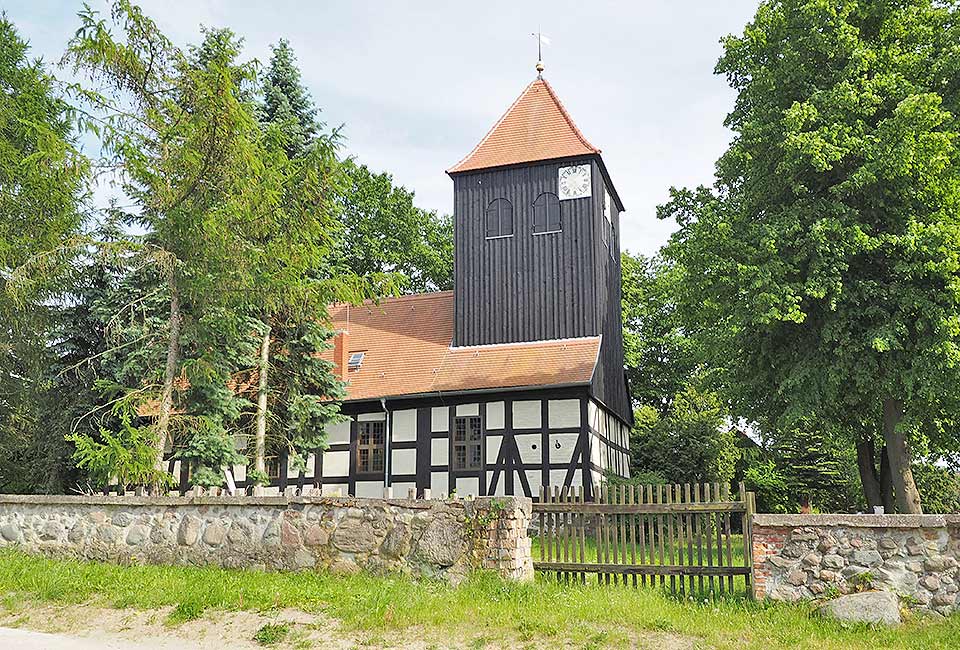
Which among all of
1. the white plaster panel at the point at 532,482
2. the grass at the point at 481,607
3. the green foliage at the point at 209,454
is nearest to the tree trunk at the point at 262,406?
the green foliage at the point at 209,454

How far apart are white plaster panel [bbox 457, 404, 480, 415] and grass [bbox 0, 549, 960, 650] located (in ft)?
33.8

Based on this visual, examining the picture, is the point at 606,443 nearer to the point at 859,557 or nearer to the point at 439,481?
the point at 439,481

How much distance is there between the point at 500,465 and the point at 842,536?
1138 centimetres

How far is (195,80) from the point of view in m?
12.3

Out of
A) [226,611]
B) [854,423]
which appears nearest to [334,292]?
[226,611]

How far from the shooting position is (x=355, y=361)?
22219mm

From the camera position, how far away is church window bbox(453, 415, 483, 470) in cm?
1948

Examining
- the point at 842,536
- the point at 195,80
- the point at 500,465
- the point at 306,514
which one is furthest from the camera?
the point at 500,465

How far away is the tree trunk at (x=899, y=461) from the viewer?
1395cm

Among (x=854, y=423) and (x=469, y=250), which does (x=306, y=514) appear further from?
(x=469, y=250)

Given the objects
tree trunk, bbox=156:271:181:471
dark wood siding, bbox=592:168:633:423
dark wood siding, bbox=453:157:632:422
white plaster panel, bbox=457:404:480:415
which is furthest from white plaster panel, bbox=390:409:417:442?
tree trunk, bbox=156:271:181:471

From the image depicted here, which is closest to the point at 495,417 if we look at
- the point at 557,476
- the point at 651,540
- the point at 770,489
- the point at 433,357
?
the point at 557,476

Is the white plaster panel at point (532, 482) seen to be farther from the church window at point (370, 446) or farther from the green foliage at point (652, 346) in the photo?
the green foliage at point (652, 346)

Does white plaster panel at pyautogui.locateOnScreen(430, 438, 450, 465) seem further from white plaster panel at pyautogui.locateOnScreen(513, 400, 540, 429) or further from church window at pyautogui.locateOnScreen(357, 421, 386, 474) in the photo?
white plaster panel at pyautogui.locateOnScreen(513, 400, 540, 429)
